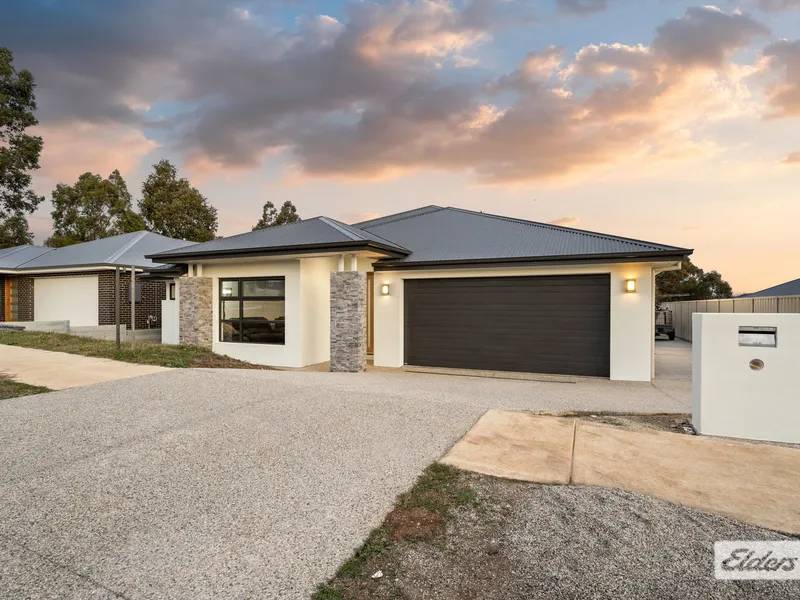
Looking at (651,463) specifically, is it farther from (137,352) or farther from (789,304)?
(789,304)

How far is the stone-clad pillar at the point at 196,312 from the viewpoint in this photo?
41.3ft

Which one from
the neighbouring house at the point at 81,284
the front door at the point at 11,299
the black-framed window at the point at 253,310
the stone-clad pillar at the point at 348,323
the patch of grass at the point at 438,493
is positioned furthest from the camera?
the front door at the point at 11,299

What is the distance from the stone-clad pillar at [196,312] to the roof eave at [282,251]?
77 cm

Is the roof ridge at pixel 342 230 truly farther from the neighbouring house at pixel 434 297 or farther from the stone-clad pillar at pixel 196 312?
the stone-clad pillar at pixel 196 312

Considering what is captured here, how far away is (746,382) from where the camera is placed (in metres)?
Answer: 5.23

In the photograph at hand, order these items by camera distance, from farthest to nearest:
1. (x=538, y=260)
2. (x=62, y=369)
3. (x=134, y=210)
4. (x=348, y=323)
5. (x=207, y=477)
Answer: (x=134, y=210)
(x=348, y=323)
(x=538, y=260)
(x=62, y=369)
(x=207, y=477)

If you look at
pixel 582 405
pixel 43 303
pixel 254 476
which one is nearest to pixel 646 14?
pixel 582 405

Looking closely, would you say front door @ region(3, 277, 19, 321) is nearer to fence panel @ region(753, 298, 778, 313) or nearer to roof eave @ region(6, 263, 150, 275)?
roof eave @ region(6, 263, 150, 275)

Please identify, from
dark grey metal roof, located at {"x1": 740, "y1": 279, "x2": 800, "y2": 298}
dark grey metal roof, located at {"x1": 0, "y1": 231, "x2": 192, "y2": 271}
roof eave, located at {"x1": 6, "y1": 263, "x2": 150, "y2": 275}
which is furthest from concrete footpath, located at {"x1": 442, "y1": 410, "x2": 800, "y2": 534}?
dark grey metal roof, located at {"x1": 740, "y1": 279, "x2": 800, "y2": 298}

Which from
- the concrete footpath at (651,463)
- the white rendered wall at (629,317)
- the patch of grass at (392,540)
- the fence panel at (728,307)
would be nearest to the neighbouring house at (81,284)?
the white rendered wall at (629,317)

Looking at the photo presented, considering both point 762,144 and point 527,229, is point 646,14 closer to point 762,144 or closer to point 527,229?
point 762,144

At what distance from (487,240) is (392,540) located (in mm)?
10044

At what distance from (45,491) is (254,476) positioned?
1.72 meters

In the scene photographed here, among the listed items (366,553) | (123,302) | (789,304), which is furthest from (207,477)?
(123,302)
